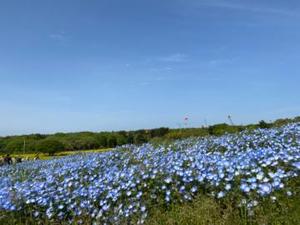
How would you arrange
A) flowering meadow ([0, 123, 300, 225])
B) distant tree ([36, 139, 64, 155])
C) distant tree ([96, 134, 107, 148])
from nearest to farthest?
flowering meadow ([0, 123, 300, 225]) < distant tree ([96, 134, 107, 148]) < distant tree ([36, 139, 64, 155])

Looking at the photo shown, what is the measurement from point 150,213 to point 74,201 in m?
1.46

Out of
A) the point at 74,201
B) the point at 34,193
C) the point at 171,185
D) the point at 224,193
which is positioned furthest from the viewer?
the point at 34,193

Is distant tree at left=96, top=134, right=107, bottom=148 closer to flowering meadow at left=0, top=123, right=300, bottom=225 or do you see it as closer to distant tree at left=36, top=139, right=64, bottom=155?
distant tree at left=36, top=139, right=64, bottom=155

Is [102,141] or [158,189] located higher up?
[102,141]

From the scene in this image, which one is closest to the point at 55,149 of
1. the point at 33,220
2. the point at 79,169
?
the point at 79,169

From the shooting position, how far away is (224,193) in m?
5.00

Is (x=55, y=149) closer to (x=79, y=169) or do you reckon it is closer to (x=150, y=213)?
(x=79, y=169)

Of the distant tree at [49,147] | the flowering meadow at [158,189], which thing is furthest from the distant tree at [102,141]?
the flowering meadow at [158,189]

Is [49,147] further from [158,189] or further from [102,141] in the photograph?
[158,189]

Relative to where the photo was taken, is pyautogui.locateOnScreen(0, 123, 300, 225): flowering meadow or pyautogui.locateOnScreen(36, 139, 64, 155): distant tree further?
pyautogui.locateOnScreen(36, 139, 64, 155): distant tree

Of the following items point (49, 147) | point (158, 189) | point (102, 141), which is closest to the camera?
point (158, 189)

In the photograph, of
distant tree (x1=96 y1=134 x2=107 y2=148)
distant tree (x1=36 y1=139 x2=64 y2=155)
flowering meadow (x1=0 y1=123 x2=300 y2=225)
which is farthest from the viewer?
distant tree (x1=36 y1=139 x2=64 y2=155)

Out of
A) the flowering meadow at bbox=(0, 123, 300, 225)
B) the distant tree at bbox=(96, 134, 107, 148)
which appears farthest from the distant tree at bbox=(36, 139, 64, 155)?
the flowering meadow at bbox=(0, 123, 300, 225)

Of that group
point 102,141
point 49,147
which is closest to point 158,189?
point 102,141
